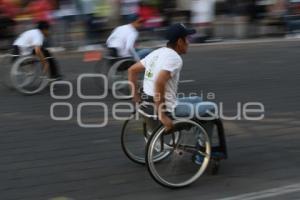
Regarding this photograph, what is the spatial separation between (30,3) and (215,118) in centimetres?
875

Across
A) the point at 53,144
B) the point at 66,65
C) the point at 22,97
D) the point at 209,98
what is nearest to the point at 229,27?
the point at 66,65

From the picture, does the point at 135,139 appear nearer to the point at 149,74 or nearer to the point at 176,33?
the point at 149,74

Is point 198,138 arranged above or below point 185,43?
below

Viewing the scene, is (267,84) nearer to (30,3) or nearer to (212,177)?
(212,177)

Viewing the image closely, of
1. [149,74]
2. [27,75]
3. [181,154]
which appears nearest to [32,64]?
[27,75]

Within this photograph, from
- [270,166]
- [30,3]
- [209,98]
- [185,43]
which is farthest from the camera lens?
[30,3]

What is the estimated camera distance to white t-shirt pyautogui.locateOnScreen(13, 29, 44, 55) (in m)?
9.34

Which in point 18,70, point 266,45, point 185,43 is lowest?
point 266,45

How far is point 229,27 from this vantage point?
14961mm

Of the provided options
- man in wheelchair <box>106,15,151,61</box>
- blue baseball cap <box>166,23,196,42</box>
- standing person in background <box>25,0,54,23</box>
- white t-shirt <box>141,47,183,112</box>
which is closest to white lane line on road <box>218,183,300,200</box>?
white t-shirt <box>141,47,183,112</box>

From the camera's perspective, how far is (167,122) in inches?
216

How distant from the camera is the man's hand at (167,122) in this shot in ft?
18.0

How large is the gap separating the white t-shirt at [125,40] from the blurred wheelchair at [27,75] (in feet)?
4.02

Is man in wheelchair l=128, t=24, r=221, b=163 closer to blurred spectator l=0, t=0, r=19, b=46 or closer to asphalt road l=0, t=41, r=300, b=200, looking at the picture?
asphalt road l=0, t=41, r=300, b=200
